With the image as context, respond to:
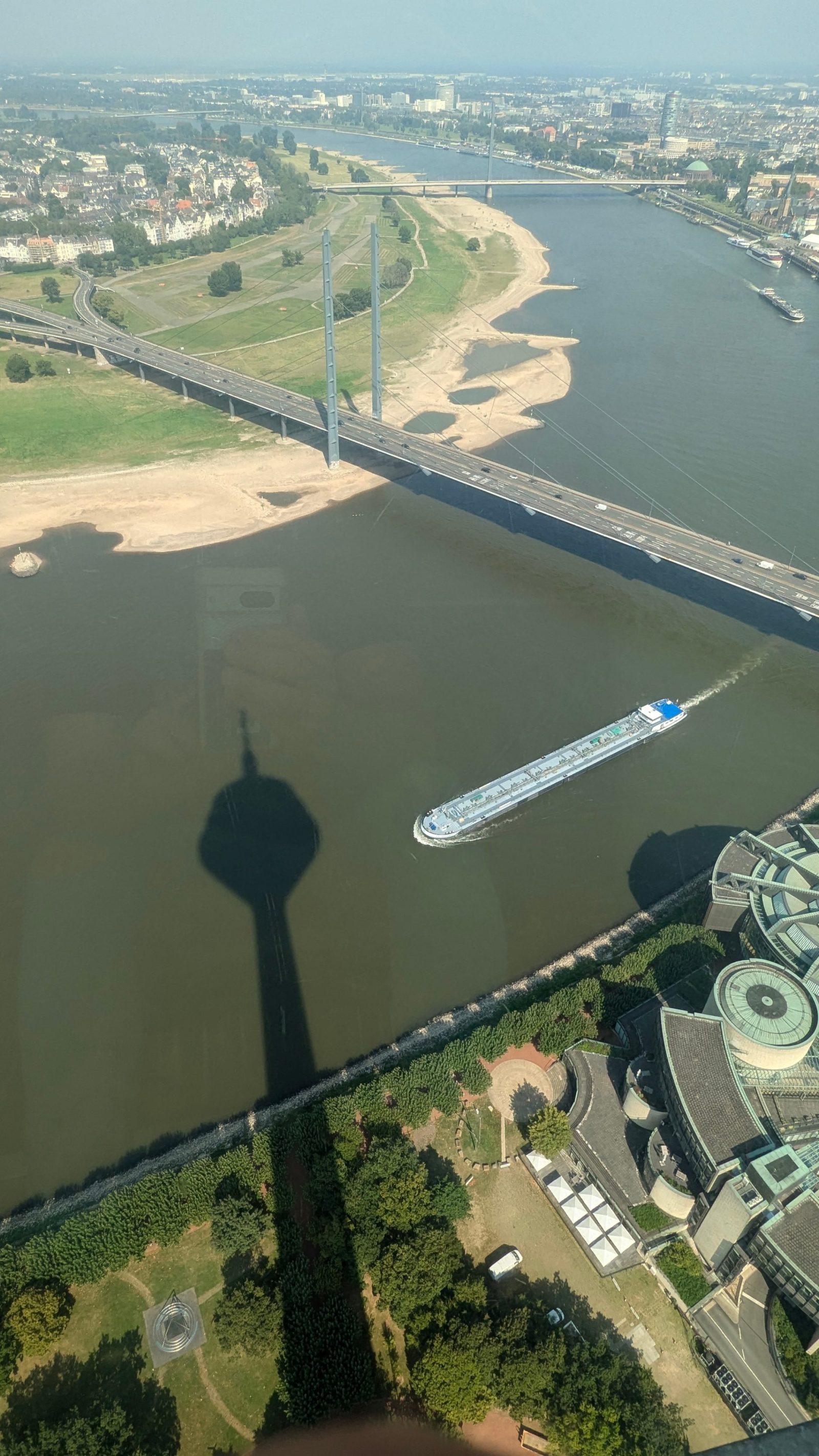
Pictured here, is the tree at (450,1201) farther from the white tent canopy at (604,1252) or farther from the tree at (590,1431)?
the tree at (590,1431)

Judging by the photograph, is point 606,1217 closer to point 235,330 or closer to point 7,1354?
point 7,1354

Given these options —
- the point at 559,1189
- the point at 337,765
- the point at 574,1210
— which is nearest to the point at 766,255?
the point at 337,765

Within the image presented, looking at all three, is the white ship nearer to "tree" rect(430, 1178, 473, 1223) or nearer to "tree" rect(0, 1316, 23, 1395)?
"tree" rect(430, 1178, 473, 1223)

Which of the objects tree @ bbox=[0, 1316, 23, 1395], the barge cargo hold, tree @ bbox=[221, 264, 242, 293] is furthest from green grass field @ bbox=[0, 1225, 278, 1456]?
tree @ bbox=[221, 264, 242, 293]

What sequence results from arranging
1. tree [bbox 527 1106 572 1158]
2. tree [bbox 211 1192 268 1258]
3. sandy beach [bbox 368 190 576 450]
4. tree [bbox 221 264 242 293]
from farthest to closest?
tree [bbox 221 264 242 293]
sandy beach [bbox 368 190 576 450]
tree [bbox 527 1106 572 1158]
tree [bbox 211 1192 268 1258]

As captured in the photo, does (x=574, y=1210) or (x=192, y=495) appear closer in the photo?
(x=574, y=1210)
